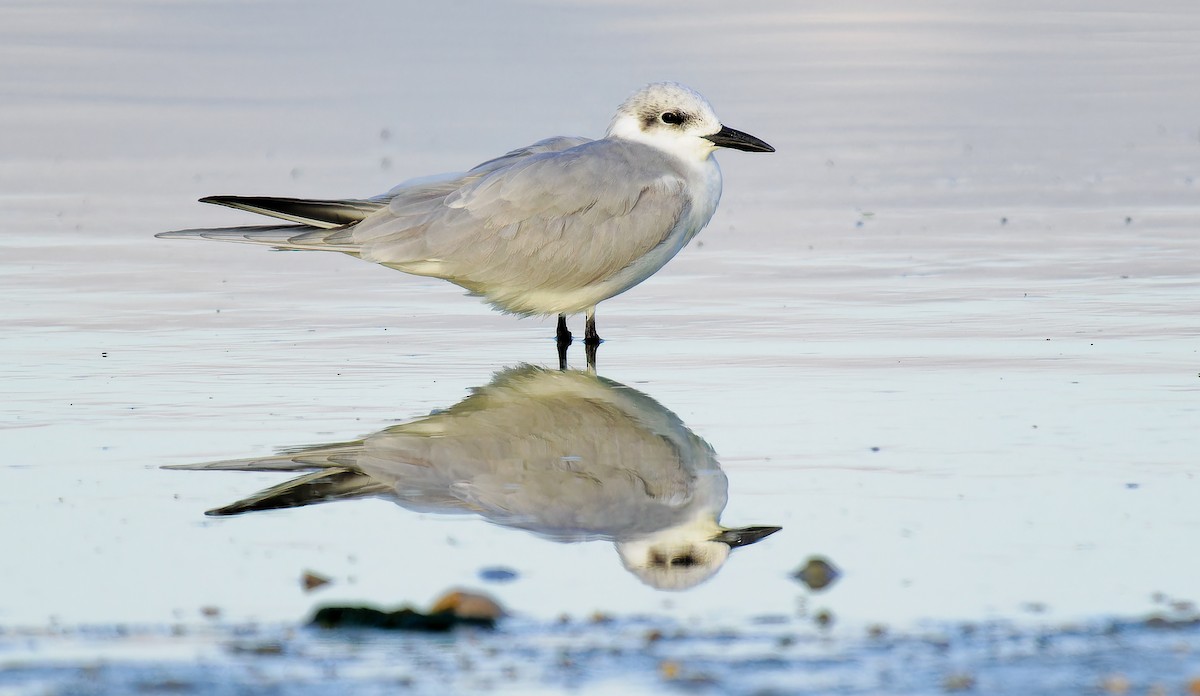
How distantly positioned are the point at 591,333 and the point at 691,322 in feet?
1.42

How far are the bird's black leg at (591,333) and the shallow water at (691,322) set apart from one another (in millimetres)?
166

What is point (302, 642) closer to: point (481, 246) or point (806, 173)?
point (481, 246)

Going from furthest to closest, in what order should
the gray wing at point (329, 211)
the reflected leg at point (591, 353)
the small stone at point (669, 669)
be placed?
the gray wing at point (329, 211) → the reflected leg at point (591, 353) → the small stone at point (669, 669)

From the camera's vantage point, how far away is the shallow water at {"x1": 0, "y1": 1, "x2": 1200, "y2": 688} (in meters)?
4.46

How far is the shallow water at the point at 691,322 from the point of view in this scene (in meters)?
4.46

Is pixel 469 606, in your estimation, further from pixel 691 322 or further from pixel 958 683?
pixel 691 322

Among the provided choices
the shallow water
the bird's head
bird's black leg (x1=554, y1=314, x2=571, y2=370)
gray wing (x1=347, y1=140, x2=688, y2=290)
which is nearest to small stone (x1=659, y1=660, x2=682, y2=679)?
the shallow water

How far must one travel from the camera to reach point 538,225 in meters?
7.86

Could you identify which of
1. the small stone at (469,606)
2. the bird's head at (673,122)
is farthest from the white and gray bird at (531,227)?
the small stone at (469,606)

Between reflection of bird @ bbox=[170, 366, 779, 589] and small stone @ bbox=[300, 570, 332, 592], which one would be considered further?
reflection of bird @ bbox=[170, 366, 779, 589]

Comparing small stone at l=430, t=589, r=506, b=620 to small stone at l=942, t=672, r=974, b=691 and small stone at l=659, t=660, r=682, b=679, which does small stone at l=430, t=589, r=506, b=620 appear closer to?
small stone at l=659, t=660, r=682, b=679

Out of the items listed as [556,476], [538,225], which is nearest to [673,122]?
[538,225]

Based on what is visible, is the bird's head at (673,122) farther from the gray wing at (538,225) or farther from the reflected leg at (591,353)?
the reflected leg at (591,353)

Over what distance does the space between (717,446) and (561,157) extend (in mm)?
2436
